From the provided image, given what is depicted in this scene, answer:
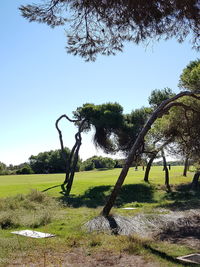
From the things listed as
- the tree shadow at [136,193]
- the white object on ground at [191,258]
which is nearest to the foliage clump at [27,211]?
the white object on ground at [191,258]

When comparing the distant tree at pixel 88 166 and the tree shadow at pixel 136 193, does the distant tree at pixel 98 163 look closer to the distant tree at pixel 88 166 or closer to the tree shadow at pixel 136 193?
the distant tree at pixel 88 166

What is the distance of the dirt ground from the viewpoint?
668cm

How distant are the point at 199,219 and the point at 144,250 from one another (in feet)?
15.1

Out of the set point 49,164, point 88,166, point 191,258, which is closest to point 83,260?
point 191,258

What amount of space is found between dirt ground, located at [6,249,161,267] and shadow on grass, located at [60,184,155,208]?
12114 millimetres

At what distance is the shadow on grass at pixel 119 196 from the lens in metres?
20.7

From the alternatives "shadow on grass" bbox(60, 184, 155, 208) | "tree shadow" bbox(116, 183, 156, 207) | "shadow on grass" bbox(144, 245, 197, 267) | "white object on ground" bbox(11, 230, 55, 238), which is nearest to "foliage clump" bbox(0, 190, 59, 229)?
"white object on ground" bbox(11, 230, 55, 238)

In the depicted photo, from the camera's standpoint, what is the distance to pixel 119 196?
78.0 ft

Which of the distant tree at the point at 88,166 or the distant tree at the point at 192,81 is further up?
the distant tree at the point at 192,81

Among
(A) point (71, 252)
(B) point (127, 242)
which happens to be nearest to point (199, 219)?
(B) point (127, 242)

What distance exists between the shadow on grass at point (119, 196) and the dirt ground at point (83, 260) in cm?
1211

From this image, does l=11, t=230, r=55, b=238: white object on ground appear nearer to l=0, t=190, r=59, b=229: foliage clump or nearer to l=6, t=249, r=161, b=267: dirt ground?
l=0, t=190, r=59, b=229: foliage clump

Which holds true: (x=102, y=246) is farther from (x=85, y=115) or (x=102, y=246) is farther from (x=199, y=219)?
(x=85, y=115)

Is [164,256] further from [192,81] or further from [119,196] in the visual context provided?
[119,196]
